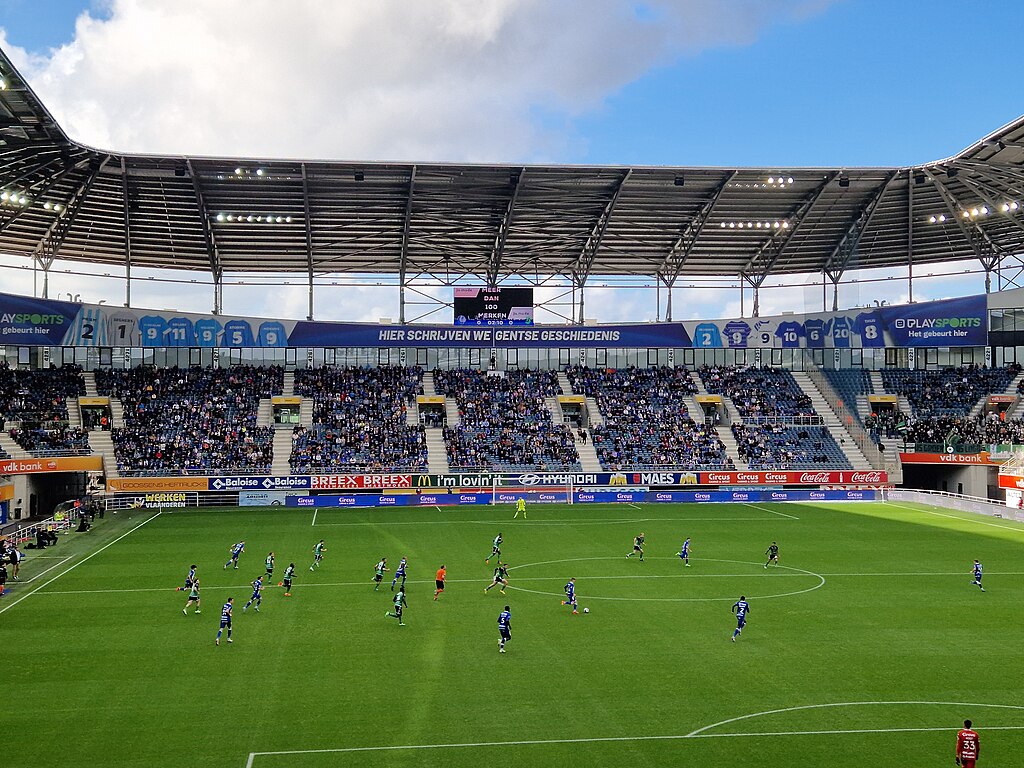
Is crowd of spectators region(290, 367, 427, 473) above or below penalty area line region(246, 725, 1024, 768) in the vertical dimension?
above

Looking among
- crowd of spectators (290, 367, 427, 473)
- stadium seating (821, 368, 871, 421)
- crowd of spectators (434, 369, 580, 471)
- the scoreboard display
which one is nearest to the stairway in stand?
stadium seating (821, 368, 871, 421)

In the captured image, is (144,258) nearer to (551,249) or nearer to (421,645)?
(551,249)

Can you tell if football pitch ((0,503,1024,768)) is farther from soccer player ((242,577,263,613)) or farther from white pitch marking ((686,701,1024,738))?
soccer player ((242,577,263,613))

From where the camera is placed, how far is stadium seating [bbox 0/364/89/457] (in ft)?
183

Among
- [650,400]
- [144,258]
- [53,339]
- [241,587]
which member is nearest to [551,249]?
[650,400]

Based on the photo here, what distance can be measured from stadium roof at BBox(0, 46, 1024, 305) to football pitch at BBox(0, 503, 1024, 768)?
26.0m

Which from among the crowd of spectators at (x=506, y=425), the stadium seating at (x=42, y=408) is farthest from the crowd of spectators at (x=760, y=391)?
the stadium seating at (x=42, y=408)

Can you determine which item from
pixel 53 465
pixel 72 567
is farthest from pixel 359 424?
pixel 72 567

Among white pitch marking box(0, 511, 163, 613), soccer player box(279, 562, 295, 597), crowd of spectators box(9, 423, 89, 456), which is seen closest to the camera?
white pitch marking box(0, 511, 163, 613)

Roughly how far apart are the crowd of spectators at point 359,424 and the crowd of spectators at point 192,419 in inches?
102

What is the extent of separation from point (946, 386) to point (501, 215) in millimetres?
37813

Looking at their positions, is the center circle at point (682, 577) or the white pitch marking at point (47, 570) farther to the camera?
the white pitch marking at point (47, 570)

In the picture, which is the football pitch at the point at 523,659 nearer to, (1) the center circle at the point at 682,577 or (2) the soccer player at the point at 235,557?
(1) the center circle at the point at 682,577

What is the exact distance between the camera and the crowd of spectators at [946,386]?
2692 inches
